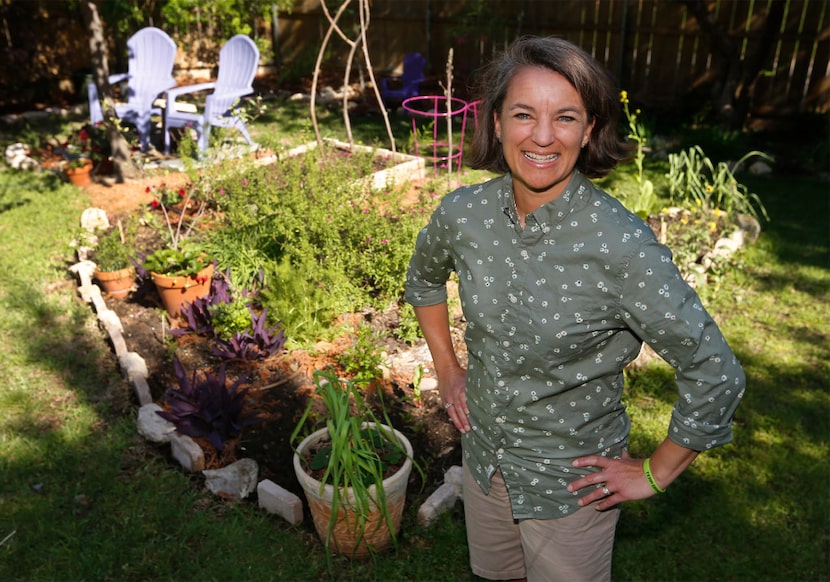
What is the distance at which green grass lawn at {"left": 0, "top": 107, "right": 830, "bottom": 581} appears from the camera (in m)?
3.06

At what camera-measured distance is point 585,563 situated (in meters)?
1.89

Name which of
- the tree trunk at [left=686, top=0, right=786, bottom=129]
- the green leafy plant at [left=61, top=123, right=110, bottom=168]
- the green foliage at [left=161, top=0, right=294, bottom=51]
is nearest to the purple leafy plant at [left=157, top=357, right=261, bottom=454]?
the green leafy plant at [left=61, top=123, right=110, bottom=168]

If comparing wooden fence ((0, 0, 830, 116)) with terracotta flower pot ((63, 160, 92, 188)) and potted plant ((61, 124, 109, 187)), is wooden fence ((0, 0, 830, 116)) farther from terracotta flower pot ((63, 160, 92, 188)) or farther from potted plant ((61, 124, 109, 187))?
terracotta flower pot ((63, 160, 92, 188))

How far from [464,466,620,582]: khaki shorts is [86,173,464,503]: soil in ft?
4.09

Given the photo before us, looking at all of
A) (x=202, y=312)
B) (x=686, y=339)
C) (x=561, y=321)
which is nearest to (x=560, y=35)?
(x=202, y=312)

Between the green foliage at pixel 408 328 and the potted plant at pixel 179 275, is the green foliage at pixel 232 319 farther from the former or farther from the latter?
the green foliage at pixel 408 328

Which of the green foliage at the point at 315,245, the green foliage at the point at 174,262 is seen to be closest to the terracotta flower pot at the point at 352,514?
the green foliage at the point at 315,245

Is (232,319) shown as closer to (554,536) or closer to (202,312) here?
(202,312)

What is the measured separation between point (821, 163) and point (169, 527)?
25.7ft

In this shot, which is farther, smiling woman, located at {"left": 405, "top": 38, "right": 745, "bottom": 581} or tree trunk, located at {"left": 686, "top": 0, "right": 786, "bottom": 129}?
tree trunk, located at {"left": 686, "top": 0, "right": 786, "bottom": 129}

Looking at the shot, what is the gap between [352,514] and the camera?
9.86 feet

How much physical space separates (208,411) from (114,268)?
225 cm

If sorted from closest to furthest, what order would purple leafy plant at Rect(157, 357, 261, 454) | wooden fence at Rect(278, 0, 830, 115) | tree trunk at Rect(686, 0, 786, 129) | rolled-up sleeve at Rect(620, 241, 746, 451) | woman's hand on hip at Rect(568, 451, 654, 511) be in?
rolled-up sleeve at Rect(620, 241, 746, 451), woman's hand on hip at Rect(568, 451, 654, 511), purple leafy plant at Rect(157, 357, 261, 454), tree trunk at Rect(686, 0, 786, 129), wooden fence at Rect(278, 0, 830, 115)

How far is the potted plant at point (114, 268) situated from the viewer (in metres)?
5.21
